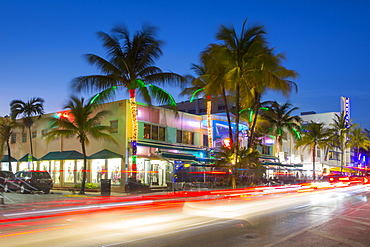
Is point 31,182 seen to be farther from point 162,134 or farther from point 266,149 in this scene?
point 266,149

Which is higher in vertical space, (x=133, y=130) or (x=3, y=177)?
(x=133, y=130)

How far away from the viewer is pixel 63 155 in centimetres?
3338

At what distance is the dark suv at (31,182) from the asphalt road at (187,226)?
1181cm

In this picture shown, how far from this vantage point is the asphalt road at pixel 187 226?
920 cm

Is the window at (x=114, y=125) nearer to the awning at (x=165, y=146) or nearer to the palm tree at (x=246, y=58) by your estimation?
the awning at (x=165, y=146)

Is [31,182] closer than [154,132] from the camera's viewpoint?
Yes

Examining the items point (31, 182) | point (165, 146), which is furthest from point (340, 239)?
point (165, 146)

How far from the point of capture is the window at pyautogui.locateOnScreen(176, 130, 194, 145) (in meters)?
34.5

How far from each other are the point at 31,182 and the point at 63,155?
6853 millimetres

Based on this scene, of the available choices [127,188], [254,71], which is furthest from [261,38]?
[127,188]

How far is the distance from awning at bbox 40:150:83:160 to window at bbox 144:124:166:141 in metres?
5.56

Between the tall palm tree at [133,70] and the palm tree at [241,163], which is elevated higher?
the tall palm tree at [133,70]

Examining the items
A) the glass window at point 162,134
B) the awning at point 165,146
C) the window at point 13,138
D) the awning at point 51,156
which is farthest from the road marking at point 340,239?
the window at point 13,138

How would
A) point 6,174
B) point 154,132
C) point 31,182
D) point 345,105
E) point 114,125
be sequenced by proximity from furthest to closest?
point 345,105 < point 154,132 < point 114,125 < point 6,174 < point 31,182
